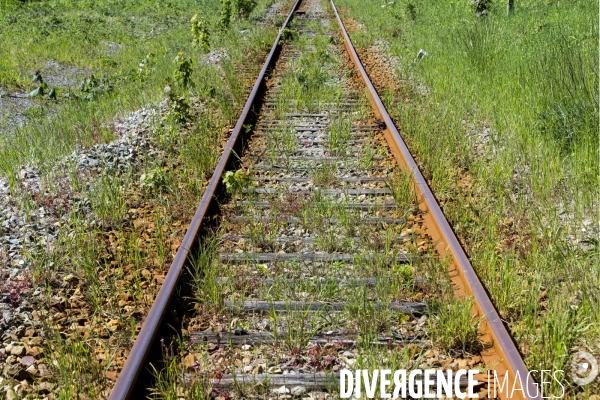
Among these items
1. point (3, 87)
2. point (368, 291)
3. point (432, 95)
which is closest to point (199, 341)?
point (368, 291)

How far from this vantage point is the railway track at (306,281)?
3301 millimetres

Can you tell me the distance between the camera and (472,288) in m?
3.73

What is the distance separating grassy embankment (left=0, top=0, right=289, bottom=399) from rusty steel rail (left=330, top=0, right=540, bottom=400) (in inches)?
76.7

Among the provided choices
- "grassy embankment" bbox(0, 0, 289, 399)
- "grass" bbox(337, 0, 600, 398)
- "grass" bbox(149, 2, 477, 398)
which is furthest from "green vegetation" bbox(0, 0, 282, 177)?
"grass" bbox(337, 0, 600, 398)

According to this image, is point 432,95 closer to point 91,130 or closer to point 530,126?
point 530,126

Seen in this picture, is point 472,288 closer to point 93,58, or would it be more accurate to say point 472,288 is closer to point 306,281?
point 306,281

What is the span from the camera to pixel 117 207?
17.4 feet

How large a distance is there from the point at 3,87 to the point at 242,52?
4.20 meters

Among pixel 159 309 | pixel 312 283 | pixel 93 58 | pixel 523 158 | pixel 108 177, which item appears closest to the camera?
pixel 159 309

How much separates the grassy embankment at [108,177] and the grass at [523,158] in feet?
7.35

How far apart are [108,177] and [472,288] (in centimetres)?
343

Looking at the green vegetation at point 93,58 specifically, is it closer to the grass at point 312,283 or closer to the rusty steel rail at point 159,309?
the rusty steel rail at point 159,309

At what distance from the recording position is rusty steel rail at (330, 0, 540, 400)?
3.06 m

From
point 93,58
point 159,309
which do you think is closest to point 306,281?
point 159,309
